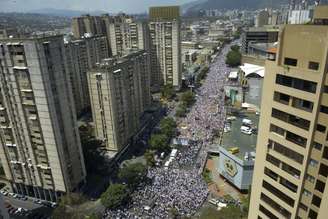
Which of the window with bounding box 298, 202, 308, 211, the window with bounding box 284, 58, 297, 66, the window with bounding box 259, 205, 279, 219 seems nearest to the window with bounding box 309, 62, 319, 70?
the window with bounding box 284, 58, 297, 66

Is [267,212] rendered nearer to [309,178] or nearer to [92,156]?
[309,178]

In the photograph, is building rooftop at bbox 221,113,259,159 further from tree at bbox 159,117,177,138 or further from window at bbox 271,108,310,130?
window at bbox 271,108,310,130

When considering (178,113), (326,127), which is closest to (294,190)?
(326,127)

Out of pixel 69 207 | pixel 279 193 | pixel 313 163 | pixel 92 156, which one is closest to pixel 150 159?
pixel 92 156

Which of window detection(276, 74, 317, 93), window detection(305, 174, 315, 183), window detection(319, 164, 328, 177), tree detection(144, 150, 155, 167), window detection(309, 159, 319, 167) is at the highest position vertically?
window detection(276, 74, 317, 93)

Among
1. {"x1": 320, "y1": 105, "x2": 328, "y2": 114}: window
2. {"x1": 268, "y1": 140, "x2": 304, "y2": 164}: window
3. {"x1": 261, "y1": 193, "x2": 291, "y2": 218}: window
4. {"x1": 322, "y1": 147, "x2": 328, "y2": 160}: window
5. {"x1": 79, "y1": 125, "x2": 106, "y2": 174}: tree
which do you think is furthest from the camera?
{"x1": 79, "y1": 125, "x2": 106, "y2": 174}: tree

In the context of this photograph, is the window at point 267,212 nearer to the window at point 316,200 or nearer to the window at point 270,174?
the window at point 270,174
